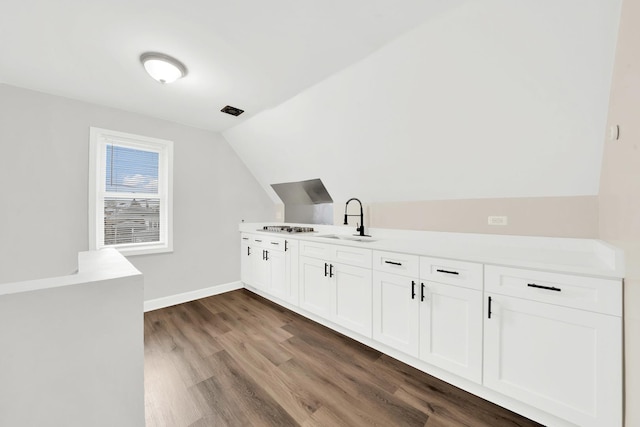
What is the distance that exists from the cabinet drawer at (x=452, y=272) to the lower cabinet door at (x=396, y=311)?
0.46ft

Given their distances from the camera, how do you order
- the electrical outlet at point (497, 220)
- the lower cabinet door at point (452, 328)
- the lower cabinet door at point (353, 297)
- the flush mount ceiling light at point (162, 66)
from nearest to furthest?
1. the lower cabinet door at point (452, 328)
2. the flush mount ceiling light at point (162, 66)
3. the electrical outlet at point (497, 220)
4. the lower cabinet door at point (353, 297)

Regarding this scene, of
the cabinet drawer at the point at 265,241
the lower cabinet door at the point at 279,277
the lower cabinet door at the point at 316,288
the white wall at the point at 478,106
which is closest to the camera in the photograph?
the white wall at the point at 478,106

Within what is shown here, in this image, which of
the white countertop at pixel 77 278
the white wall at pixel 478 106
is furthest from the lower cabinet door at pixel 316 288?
the white countertop at pixel 77 278

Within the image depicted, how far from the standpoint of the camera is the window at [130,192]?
9.02 feet

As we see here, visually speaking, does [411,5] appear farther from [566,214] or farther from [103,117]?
[103,117]

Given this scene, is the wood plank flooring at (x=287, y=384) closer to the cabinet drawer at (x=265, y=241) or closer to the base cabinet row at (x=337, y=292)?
Answer: the base cabinet row at (x=337, y=292)

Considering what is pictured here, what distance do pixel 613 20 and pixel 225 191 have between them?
391cm

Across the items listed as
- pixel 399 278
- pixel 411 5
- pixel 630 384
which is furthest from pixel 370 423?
pixel 411 5

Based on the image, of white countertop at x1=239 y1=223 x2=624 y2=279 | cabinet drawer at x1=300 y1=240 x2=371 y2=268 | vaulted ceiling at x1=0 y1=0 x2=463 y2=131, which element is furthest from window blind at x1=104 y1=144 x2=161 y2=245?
white countertop at x1=239 y1=223 x2=624 y2=279

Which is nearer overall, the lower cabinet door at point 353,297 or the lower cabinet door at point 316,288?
the lower cabinet door at point 353,297

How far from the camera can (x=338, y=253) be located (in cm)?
245

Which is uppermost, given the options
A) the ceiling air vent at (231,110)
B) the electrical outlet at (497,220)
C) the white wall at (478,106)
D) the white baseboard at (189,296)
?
the ceiling air vent at (231,110)

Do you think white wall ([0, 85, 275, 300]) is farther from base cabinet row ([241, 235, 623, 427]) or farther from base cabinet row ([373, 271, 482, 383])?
base cabinet row ([373, 271, 482, 383])

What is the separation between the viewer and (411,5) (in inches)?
55.3
